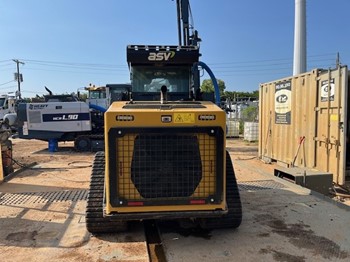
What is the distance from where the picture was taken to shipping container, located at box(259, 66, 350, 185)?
25.7 ft

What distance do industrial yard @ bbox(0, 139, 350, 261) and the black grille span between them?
0.79 m

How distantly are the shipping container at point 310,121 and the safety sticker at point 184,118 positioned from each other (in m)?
4.84

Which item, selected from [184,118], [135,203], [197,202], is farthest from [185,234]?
[184,118]

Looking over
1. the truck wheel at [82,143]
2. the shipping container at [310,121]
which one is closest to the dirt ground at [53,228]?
the shipping container at [310,121]

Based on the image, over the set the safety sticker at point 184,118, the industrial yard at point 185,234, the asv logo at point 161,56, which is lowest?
the industrial yard at point 185,234

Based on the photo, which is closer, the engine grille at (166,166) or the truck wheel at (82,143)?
the engine grille at (166,166)

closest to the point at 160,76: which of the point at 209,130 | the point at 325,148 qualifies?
the point at 209,130

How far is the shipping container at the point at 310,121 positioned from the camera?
7.84m

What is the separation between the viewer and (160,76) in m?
6.56

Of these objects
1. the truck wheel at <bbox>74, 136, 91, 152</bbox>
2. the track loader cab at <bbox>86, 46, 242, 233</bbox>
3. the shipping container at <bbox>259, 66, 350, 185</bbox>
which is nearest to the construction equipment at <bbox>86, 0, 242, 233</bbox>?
the track loader cab at <bbox>86, 46, 242, 233</bbox>

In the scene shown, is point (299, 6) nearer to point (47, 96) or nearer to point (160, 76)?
point (47, 96)

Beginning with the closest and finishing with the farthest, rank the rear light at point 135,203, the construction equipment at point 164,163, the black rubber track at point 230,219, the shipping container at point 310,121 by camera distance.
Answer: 1. the construction equipment at point 164,163
2. the rear light at point 135,203
3. the black rubber track at point 230,219
4. the shipping container at point 310,121

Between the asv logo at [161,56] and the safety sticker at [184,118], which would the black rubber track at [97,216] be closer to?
the safety sticker at [184,118]

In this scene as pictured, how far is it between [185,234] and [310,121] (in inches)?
216
